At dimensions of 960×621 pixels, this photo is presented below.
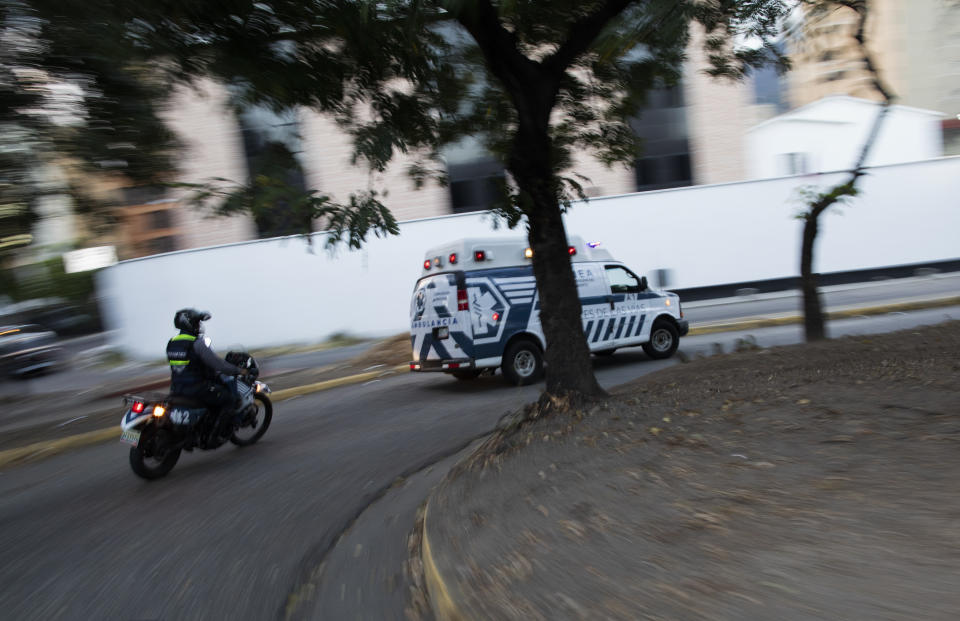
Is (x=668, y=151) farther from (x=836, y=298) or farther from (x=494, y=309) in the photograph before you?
(x=494, y=309)

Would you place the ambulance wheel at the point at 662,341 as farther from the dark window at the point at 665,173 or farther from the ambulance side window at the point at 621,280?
the dark window at the point at 665,173

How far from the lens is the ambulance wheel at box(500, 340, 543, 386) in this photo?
11.7 metres

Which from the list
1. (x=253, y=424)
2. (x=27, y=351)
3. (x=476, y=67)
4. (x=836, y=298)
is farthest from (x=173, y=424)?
(x=836, y=298)

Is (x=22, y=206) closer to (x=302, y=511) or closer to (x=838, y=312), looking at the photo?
(x=302, y=511)

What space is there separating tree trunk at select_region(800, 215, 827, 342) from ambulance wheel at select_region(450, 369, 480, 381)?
5.48 meters

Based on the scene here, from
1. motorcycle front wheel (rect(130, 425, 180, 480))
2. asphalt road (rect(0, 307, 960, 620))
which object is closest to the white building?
asphalt road (rect(0, 307, 960, 620))

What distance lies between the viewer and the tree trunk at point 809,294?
10.8 metres

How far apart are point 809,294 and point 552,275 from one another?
5.80 metres

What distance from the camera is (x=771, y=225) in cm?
2584

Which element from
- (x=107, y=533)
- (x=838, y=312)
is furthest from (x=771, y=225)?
(x=107, y=533)

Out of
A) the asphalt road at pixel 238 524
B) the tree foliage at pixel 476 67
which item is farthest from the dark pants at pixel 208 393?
the tree foliage at pixel 476 67

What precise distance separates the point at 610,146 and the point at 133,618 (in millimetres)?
7472

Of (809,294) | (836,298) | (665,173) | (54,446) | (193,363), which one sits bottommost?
(836,298)

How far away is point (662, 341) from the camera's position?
13.7 m
